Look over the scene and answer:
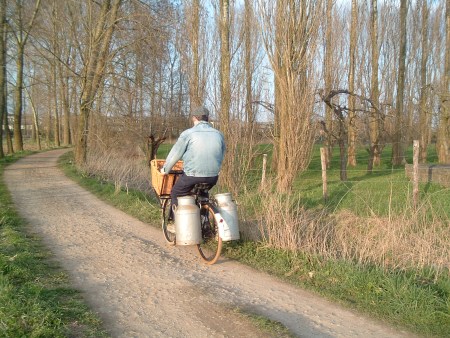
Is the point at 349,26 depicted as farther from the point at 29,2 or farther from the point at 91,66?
the point at 29,2

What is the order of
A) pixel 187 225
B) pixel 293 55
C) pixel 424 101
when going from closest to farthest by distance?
pixel 187 225
pixel 293 55
pixel 424 101

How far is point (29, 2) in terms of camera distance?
2252 centimetres

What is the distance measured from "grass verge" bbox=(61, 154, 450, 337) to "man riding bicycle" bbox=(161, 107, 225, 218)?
124 cm

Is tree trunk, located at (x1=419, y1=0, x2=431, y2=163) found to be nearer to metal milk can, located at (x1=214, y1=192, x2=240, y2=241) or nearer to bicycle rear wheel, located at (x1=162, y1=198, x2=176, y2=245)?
bicycle rear wheel, located at (x1=162, y1=198, x2=176, y2=245)

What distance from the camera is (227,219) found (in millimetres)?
5809

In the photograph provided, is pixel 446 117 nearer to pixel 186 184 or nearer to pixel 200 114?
pixel 200 114

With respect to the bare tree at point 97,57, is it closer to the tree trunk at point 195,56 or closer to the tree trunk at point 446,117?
the tree trunk at point 195,56

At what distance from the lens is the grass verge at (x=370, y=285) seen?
4391 millimetres

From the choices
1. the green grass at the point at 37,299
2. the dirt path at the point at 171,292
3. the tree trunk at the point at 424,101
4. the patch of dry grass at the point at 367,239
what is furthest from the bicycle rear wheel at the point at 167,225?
the tree trunk at the point at 424,101

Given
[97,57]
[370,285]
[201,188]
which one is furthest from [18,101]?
[370,285]

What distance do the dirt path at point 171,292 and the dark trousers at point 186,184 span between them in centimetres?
92

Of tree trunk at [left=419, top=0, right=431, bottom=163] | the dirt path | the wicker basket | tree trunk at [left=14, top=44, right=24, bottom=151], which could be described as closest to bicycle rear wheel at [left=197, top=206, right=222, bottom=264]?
the dirt path

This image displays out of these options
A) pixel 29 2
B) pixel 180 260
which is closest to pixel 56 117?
pixel 29 2

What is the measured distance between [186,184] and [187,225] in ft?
1.97
